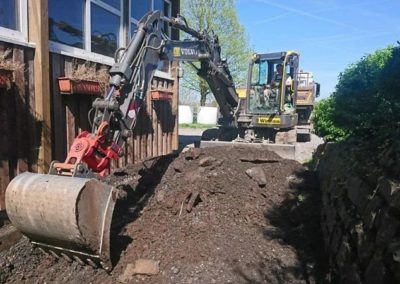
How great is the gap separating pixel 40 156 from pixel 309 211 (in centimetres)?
401

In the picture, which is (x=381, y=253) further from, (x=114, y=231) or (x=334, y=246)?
(x=114, y=231)

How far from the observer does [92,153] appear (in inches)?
173

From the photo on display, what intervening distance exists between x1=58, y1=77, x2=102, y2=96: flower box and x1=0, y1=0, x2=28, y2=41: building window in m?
0.89

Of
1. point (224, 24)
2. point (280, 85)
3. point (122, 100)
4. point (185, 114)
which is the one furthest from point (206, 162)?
point (185, 114)

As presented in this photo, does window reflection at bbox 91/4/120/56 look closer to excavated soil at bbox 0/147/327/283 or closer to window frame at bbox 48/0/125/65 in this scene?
window frame at bbox 48/0/125/65

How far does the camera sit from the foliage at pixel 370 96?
13.3 feet

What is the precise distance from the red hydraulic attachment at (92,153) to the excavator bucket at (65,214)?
33cm

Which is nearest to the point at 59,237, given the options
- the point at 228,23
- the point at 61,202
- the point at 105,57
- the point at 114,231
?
the point at 61,202

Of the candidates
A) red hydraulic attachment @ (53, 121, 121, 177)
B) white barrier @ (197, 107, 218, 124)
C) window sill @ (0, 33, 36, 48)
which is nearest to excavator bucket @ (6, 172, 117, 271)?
red hydraulic attachment @ (53, 121, 121, 177)

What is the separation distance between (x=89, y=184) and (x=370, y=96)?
3.56 m

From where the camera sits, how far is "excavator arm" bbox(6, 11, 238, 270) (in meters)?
3.62

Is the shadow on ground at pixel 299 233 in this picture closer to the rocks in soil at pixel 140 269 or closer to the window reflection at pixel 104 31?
the rocks in soil at pixel 140 269

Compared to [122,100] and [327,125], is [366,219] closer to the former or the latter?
[122,100]

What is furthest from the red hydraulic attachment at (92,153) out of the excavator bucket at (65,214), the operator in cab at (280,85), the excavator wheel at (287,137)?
the operator in cab at (280,85)
